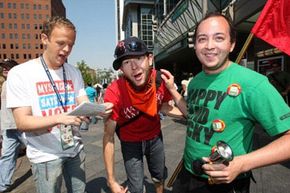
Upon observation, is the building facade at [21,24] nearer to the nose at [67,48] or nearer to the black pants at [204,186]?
the nose at [67,48]

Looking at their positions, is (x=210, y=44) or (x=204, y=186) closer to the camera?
(x=210, y=44)

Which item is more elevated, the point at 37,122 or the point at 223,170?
the point at 37,122

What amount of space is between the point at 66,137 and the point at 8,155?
2362 mm

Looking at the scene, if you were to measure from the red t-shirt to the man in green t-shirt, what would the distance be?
2.32 ft

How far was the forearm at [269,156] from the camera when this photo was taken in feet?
4.65

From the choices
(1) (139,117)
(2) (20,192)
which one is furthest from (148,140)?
(2) (20,192)

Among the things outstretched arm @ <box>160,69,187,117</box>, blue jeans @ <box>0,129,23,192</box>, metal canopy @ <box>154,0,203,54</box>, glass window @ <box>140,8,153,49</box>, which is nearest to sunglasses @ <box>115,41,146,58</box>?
outstretched arm @ <box>160,69,187,117</box>

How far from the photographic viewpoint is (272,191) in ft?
12.6

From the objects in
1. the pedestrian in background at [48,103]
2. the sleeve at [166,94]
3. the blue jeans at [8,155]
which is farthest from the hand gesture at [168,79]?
the blue jeans at [8,155]

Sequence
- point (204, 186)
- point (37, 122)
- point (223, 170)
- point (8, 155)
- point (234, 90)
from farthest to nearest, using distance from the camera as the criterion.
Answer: point (8, 155), point (37, 122), point (204, 186), point (234, 90), point (223, 170)

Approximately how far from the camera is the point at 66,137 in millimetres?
2371

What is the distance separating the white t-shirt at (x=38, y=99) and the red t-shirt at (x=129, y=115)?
0.41 metres

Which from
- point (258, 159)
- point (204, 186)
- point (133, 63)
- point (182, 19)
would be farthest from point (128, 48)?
point (182, 19)

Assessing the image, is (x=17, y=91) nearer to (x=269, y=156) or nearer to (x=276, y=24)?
(x=269, y=156)
